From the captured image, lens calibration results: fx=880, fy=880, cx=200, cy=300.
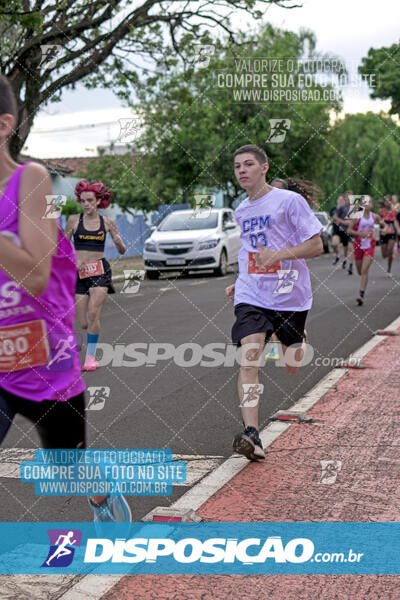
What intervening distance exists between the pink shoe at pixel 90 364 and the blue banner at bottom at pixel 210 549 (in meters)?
4.75

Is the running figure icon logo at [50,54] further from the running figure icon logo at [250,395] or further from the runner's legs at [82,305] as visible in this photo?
the running figure icon logo at [250,395]

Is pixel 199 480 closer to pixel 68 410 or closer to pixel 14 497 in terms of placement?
pixel 14 497

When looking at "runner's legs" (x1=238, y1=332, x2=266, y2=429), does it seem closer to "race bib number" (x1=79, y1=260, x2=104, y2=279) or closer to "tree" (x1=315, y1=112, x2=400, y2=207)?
"race bib number" (x1=79, y1=260, x2=104, y2=279)

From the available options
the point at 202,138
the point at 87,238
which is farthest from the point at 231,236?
the point at 87,238

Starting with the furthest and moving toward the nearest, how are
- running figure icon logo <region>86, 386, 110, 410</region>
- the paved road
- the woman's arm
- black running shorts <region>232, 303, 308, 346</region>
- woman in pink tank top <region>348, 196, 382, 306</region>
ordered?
woman in pink tank top <region>348, 196, 382, 306</region>, running figure icon logo <region>86, 386, 110, 410</region>, black running shorts <region>232, 303, 308, 346</region>, the paved road, the woman's arm

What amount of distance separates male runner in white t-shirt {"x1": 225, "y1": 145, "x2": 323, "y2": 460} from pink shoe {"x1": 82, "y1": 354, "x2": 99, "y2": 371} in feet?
11.7

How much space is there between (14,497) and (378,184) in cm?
6449

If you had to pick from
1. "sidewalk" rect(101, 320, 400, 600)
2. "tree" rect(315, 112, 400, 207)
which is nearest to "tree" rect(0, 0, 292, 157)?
"sidewalk" rect(101, 320, 400, 600)

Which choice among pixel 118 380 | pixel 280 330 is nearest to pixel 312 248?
pixel 280 330

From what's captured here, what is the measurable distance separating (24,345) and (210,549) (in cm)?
148

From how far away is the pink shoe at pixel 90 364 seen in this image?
8914mm

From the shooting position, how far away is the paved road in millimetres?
4875

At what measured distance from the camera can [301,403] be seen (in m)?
7.07

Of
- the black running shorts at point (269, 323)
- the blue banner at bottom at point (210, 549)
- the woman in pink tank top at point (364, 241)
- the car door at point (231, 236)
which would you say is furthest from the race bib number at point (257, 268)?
the car door at point (231, 236)
